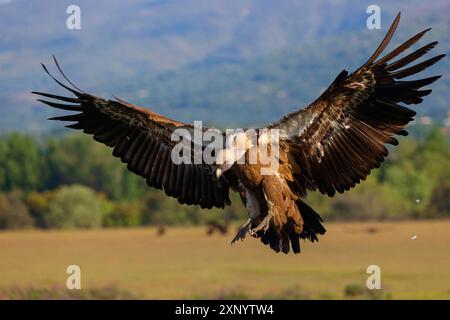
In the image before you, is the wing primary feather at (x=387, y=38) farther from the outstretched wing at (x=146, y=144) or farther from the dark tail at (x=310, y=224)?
the outstretched wing at (x=146, y=144)

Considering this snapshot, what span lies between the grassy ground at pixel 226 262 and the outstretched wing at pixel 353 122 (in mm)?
12741

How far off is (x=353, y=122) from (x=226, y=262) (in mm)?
36490

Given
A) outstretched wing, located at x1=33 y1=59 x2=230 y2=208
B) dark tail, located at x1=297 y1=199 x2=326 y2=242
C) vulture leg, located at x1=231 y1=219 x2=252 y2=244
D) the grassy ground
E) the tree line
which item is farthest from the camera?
the tree line

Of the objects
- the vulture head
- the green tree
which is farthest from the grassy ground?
the vulture head

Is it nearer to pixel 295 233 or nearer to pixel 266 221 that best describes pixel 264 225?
pixel 266 221

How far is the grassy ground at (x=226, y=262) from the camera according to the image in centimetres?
2955

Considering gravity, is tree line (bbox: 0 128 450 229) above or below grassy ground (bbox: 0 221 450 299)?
above

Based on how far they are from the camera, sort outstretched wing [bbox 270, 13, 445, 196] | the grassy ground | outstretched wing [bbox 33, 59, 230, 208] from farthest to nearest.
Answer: the grassy ground, outstretched wing [bbox 33, 59, 230, 208], outstretched wing [bbox 270, 13, 445, 196]

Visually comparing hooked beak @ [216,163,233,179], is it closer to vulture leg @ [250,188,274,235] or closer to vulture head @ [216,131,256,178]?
vulture head @ [216,131,256,178]

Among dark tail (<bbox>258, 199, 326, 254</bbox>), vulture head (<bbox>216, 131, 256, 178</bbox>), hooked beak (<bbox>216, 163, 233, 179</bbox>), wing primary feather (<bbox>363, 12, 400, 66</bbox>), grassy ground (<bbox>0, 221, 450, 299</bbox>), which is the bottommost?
grassy ground (<bbox>0, 221, 450, 299</bbox>)

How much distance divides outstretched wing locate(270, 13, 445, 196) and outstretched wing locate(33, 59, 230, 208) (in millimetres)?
1241

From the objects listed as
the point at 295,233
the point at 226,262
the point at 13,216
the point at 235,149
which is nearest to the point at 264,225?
the point at 295,233

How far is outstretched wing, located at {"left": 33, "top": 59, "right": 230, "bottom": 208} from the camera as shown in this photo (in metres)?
11.9
